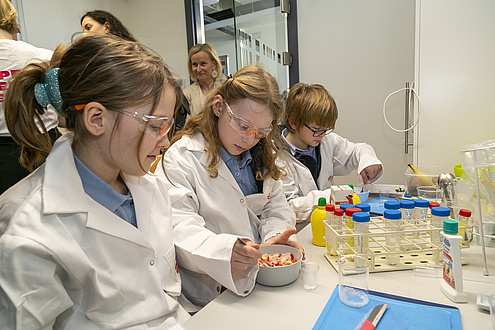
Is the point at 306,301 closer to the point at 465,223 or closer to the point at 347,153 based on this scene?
the point at 465,223

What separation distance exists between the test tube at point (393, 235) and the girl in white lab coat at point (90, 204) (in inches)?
25.1

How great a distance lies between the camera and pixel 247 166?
140 centimetres

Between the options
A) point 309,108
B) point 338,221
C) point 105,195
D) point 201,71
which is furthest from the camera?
point 201,71

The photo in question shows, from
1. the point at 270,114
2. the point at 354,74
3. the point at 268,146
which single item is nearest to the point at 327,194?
the point at 268,146

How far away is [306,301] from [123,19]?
13.3 ft

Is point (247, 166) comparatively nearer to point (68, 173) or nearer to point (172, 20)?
point (68, 173)

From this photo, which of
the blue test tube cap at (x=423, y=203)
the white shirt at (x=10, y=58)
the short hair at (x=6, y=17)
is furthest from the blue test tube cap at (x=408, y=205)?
the short hair at (x=6, y=17)

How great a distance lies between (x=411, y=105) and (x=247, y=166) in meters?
1.79

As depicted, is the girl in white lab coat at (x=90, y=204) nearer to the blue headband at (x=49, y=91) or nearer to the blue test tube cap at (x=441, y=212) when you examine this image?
the blue headband at (x=49, y=91)

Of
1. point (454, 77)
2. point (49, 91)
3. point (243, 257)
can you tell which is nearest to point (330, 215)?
point (243, 257)

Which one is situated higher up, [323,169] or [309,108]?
Result: [309,108]

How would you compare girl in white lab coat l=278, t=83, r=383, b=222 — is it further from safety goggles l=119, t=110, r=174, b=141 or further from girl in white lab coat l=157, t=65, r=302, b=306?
safety goggles l=119, t=110, r=174, b=141

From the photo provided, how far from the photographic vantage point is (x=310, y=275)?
3.02 ft

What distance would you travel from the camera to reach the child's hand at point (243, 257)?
2.90 ft
